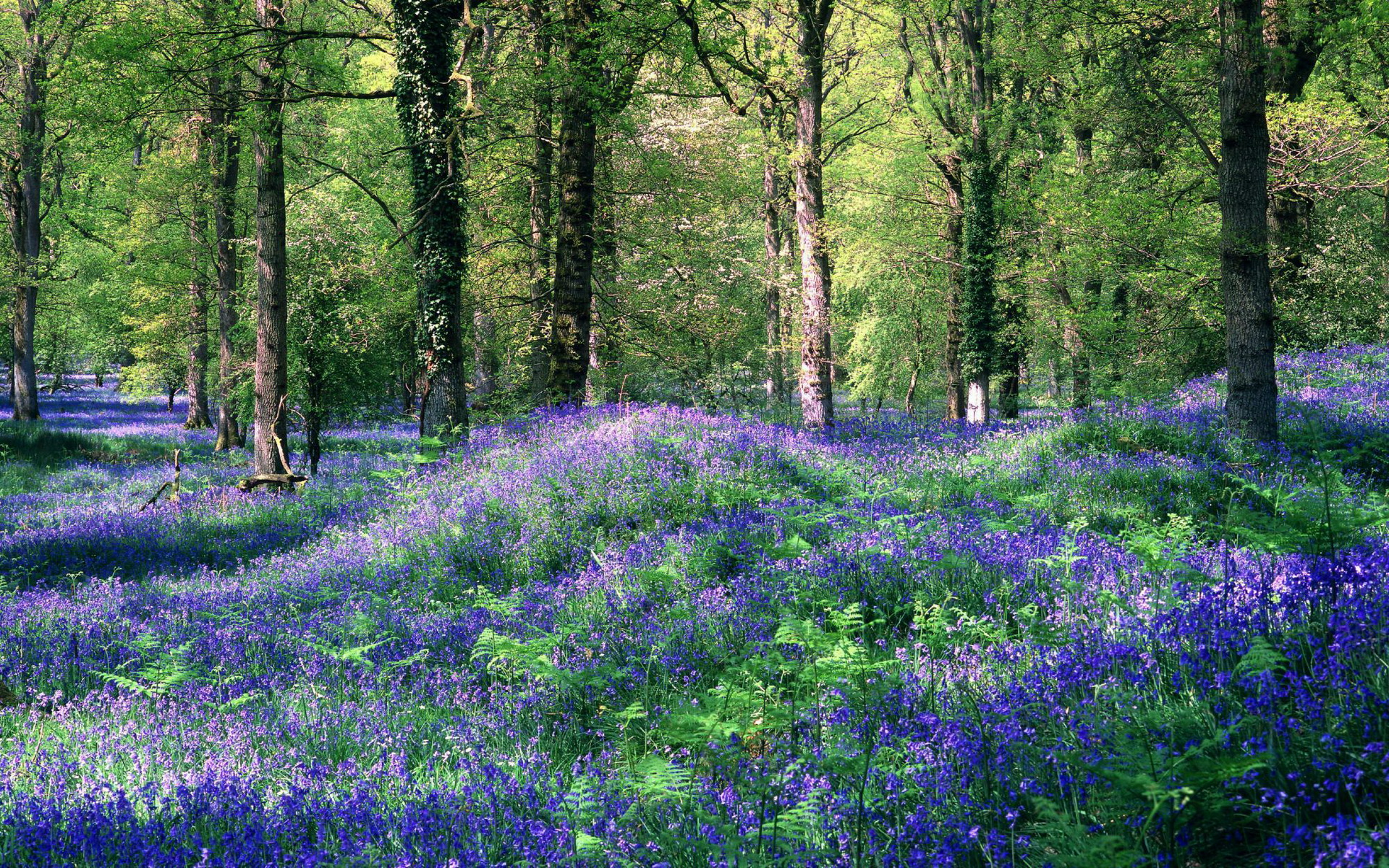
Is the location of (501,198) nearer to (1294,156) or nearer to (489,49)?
(489,49)

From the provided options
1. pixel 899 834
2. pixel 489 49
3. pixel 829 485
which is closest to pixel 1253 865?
pixel 899 834

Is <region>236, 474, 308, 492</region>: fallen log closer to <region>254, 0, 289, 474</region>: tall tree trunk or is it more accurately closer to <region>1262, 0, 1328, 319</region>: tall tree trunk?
<region>254, 0, 289, 474</region>: tall tree trunk

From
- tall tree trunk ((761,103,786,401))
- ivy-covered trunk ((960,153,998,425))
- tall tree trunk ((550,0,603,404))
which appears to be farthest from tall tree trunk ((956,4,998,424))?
tall tree trunk ((761,103,786,401))

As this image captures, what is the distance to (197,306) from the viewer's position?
2455cm

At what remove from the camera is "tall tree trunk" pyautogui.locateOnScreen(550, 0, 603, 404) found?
Answer: 1256 cm

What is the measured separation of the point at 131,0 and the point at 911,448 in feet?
61.3

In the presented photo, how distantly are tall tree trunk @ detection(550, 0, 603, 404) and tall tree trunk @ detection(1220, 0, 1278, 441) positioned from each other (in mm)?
8421

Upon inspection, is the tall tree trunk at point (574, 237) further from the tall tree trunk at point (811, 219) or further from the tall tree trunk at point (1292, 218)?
the tall tree trunk at point (1292, 218)

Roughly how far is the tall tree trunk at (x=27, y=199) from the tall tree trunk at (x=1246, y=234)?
1029 inches

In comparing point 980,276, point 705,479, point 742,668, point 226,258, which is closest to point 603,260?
point 980,276

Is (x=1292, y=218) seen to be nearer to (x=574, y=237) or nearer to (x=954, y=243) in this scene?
(x=954, y=243)

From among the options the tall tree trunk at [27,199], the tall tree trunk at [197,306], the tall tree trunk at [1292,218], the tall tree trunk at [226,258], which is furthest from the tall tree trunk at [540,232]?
the tall tree trunk at [27,199]

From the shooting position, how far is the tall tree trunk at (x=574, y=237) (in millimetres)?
12562

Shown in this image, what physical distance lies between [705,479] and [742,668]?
3.77 meters
